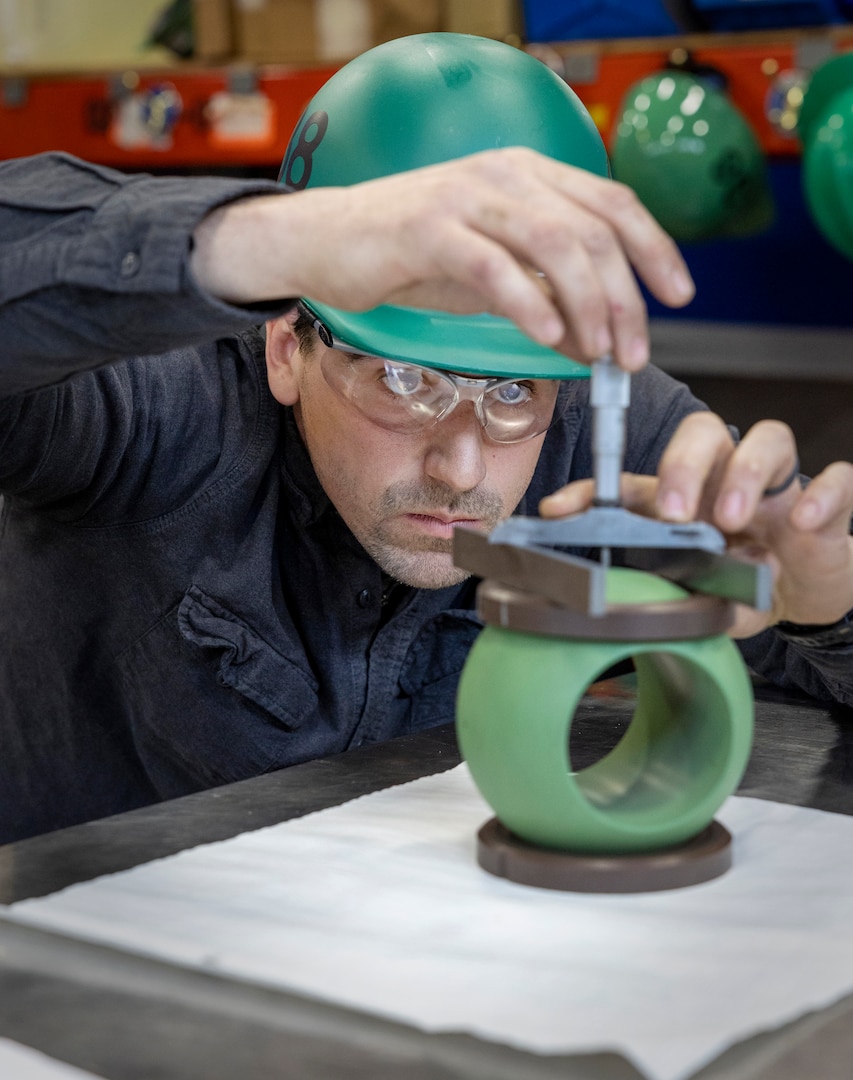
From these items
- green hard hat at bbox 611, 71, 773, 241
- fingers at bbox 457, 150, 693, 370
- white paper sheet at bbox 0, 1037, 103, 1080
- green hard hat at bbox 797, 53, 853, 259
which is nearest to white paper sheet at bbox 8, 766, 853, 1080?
white paper sheet at bbox 0, 1037, 103, 1080

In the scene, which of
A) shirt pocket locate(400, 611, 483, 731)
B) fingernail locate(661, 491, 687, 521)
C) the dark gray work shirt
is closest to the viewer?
fingernail locate(661, 491, 687, 521)

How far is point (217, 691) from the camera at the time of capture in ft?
4.67

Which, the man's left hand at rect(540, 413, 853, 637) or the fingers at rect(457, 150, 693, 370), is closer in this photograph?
the fingers at rect(457, 150, 693, 370)

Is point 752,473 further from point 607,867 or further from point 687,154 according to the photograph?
point 687,154

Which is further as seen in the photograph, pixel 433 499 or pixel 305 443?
pixel 305 443

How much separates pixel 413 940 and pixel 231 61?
11.0ft

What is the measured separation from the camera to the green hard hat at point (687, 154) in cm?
290

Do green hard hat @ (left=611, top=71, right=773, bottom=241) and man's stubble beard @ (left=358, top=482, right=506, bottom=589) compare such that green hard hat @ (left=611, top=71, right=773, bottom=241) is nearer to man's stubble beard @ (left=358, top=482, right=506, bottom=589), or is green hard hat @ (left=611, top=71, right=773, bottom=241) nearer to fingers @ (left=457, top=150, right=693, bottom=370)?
man's stubble beard @ (left=358, top=482, right=506, bottom=589)

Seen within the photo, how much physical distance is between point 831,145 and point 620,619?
1.94 meters

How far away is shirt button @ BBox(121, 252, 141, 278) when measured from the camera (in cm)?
96

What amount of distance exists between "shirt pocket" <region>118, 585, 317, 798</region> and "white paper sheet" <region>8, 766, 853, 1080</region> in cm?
37

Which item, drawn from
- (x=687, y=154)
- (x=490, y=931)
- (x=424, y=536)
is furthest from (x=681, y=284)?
(x=687, y=154)

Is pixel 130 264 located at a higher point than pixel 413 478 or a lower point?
higher

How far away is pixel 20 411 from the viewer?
1211 mm
